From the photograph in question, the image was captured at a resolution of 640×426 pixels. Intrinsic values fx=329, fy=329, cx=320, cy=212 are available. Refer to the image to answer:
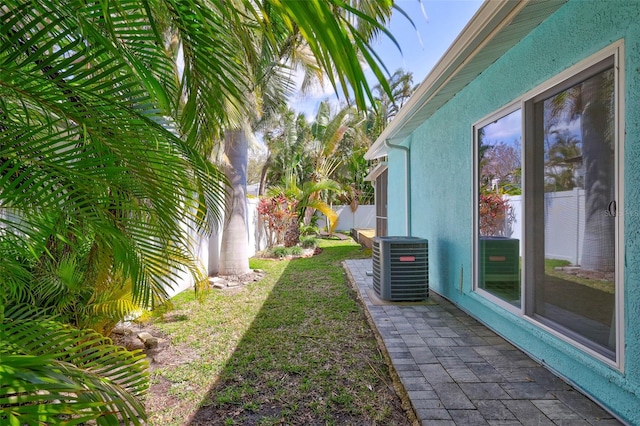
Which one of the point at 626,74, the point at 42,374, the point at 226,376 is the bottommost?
the point at 226,376

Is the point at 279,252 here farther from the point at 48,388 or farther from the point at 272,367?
the point at 48,388

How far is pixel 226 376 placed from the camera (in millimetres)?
3211

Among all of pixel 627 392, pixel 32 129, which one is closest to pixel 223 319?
pixel 32 129

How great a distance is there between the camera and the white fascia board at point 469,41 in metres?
2.54

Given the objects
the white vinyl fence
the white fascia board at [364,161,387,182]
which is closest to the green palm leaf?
the white vinyl fence

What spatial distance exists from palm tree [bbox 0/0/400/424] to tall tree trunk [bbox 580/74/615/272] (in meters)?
1.98

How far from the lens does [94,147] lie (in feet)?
4.75

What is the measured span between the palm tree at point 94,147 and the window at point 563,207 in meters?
2.03

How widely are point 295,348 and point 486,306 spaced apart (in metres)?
2.33

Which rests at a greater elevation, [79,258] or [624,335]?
[79,258]

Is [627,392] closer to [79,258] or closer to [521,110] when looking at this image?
[521,110]

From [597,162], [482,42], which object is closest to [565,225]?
[597,162]

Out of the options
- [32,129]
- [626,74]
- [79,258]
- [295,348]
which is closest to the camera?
[32,129]

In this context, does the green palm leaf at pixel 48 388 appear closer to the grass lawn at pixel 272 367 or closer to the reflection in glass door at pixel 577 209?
the grass lawn at pixel 272 367
